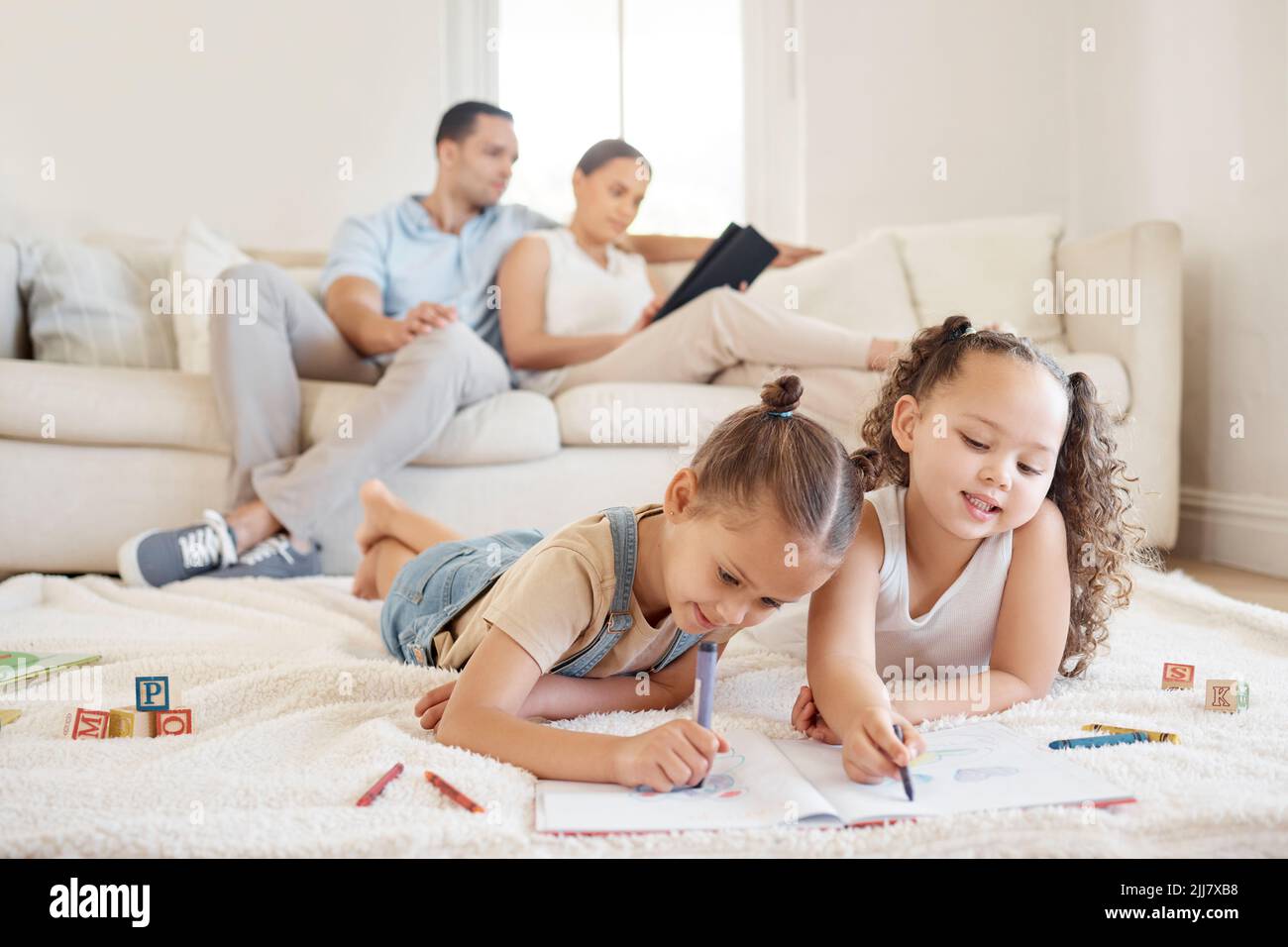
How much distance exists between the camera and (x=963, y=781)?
88 centimetres

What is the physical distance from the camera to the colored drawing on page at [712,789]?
85 centimetres

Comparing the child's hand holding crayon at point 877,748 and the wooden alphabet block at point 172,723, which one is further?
the wooden alphabet block at point 172,723

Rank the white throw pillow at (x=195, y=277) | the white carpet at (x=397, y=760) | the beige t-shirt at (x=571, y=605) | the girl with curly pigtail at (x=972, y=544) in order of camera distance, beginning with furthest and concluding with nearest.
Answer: the white throw pillow at (x=195, y=277) → the girl with curly pigtail at (x=972, y=544) → the beige t-shirt at (x=571, y=605) → the white carpet at (x=397, y=760)

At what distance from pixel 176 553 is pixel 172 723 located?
978 mm

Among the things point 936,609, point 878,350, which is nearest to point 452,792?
point 936,609

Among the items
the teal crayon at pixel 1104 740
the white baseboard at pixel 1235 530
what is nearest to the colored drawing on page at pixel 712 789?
the teal crayon at pixel 1104 740

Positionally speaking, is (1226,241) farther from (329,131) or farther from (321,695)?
(329,131)

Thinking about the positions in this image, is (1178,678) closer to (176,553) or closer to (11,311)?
(176,553)

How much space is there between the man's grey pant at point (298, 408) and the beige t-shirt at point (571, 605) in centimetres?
99

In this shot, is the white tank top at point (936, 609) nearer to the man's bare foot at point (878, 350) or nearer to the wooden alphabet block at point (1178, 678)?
the wooden alphabet block at point (1178, 678)

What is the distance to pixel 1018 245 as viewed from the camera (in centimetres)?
282

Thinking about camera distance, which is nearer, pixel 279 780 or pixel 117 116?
pixel 279 780
